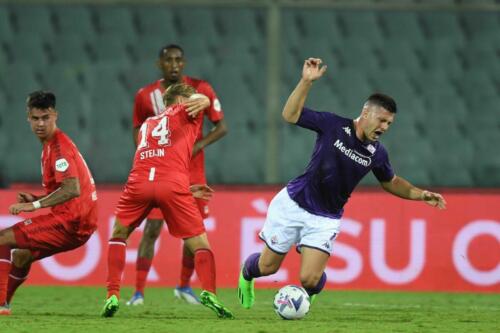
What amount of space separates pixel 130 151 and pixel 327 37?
8.65 ft

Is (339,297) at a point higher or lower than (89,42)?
lower

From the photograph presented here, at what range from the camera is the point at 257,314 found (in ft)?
28.3

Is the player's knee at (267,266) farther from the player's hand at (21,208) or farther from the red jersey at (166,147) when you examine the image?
the player's hand at (21,208)

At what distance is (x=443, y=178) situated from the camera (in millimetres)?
13039

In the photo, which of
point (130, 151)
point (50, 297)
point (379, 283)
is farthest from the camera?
point (130, 151)

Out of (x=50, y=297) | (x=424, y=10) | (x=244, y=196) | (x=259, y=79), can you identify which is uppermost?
(x=424, y=10)

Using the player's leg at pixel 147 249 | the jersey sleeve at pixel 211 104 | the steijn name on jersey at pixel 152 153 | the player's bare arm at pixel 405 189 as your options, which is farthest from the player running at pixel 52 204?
the player's bare arm at pixel 405 189

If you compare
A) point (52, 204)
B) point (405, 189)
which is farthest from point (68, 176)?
point (405, 189)

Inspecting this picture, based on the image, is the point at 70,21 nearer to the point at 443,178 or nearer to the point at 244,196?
the point at 244,196

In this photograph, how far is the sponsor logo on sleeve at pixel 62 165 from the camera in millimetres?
8078

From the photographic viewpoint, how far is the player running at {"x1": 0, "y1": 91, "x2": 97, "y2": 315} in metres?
8.09

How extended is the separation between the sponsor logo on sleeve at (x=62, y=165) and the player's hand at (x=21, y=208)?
13.1 inches

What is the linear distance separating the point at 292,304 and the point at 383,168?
1321mm

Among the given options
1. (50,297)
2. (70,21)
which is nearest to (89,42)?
(70,21)
